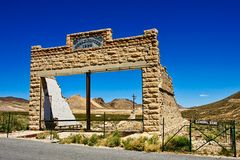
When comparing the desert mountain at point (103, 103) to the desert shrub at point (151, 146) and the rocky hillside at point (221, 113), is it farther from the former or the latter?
the desert shrub at point (151, 146)

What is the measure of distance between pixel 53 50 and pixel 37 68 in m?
1.74

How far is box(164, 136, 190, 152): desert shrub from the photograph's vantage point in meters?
13.9

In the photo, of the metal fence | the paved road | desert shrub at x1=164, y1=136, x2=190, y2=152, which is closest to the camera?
the paved road

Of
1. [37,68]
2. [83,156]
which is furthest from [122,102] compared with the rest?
[83,156]

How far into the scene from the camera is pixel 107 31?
20.3 meters

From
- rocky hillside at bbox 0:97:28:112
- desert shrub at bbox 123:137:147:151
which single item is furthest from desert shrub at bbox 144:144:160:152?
rocky hillside at bbox 0:97:28:112

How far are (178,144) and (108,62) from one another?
7843mm

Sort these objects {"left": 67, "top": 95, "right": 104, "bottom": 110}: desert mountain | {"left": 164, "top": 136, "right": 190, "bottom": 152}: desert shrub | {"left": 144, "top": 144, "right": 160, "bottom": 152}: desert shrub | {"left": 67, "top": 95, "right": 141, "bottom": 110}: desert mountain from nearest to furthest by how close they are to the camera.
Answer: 1. {"left": 144, "top": 144, "right": 160, "bottom": 152}: desert shrub
2. {"left": 164, "top": 136, "right": 190, "bottom": 152}: desert shrub
3. {"left": 67, "top": 95, "right": 104, "bottom": 110}: desert mountain
4. {"left": 67, "top": 95, "right": 141, "bottom": 110}: desert mountain

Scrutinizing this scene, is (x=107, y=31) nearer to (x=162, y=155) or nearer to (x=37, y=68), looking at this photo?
(x=37, y=68)

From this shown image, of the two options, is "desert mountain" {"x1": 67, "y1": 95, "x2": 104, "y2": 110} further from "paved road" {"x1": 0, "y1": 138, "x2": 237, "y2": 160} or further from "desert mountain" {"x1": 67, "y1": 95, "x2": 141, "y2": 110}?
"paved road" {"x1": 0, "y1": 138, "x2": 237, "y2": 160}

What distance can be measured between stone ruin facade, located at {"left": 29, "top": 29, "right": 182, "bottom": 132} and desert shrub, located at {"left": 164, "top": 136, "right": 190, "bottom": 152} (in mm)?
3980

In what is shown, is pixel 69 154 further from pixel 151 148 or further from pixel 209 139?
pixel 209 139

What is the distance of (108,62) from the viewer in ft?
65.8

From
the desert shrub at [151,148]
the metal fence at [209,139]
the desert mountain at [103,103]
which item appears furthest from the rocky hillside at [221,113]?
the desert mountain at [103,103]
